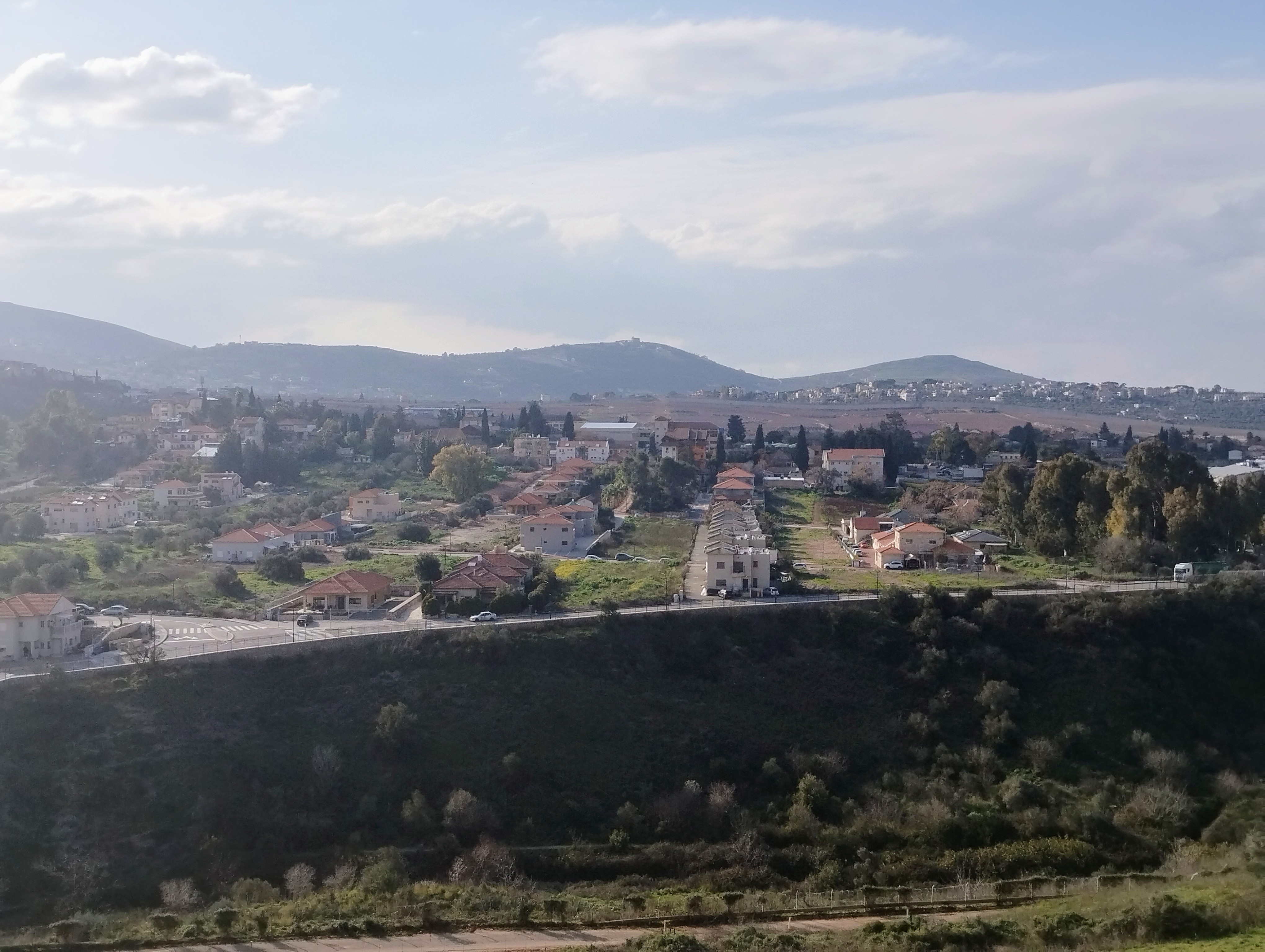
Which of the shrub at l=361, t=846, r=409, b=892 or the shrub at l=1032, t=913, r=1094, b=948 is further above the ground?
the shrub at l=1032, t=913, r=1094, b=948

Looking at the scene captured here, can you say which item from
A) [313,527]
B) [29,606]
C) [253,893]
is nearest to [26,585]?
[29,606]

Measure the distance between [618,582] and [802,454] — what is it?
40.2m

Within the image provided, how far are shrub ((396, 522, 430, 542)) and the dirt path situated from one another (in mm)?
29356

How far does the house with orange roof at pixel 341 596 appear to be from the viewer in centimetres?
3241

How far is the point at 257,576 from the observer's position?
126 feet

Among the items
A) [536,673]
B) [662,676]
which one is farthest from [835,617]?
[536,673]

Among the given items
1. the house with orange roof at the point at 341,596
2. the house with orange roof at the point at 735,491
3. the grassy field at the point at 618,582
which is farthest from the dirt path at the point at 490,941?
the house with orange roof at the point at 735,491

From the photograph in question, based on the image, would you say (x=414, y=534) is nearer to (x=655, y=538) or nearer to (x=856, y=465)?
(x=655, y=538)

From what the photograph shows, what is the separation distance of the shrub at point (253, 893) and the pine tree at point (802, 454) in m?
53.9

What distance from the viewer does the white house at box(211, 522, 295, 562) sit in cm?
4266

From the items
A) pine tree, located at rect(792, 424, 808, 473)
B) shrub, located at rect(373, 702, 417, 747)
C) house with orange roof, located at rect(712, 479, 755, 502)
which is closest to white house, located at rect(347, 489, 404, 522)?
house with orange roof, located at rect(712, 479, 755, 502)

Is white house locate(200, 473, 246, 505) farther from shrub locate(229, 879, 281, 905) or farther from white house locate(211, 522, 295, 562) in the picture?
shrub locate(229, 879, 281, 905)

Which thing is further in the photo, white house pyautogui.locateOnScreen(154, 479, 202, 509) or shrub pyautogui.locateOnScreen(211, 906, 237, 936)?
white house pyautogui.locateOnScreen(154, 479, 202, 509)

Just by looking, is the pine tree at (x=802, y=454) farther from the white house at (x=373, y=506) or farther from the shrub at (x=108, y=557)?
the shrub at (x=108, y=557)
